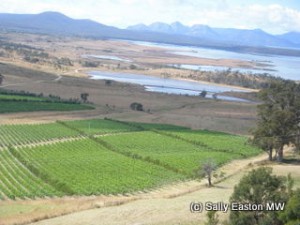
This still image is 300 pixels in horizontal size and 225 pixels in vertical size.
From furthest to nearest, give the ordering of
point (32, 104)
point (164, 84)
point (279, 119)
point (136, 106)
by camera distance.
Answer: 1. point (164, 84)
2. point (136, 106)
3. point (32, 104)
4. point (279, 119)

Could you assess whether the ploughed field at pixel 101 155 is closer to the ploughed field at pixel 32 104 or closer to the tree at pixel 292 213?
the ploughed field at pixel 32 104

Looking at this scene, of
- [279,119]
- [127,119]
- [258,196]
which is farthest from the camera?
[127,119]

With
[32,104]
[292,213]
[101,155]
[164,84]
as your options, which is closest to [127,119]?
[32,104]

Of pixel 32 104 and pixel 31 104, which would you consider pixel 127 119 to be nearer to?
pixel 32 104

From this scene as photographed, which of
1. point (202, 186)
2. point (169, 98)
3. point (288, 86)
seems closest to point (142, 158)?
point (202, 186)

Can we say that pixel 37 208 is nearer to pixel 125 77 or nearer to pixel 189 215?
→ pixel 189 215

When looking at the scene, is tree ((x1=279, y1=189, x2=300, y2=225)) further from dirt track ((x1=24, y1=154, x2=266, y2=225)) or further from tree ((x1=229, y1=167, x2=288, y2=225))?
dirt track ((x1=24, y1=154, x2=266, y2=225))

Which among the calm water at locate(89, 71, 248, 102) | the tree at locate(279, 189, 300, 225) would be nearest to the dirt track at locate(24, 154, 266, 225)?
the tree at locate(279, 189, 300, 225)
